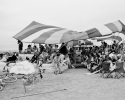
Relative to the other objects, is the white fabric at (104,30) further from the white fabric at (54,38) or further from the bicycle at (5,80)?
the bicycle at (5,80)

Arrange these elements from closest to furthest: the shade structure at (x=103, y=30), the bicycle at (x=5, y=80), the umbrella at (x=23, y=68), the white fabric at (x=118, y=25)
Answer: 1. the umbrella at (x=23, y=68)
2. the bicycle at (x=5, y=80)
3. the shade structure at (x=103, y=30)
4. the white fabric at (x=118, y=25)

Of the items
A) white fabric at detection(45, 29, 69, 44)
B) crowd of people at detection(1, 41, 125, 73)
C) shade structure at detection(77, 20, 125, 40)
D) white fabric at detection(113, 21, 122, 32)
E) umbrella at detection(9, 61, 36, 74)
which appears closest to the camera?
umbrella at detection(9, 61, 36, 74)

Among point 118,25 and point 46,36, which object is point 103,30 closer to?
point 118,25

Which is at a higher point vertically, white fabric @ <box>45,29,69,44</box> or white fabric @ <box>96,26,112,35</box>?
white fabric @ <box>96,26,112,35</box>

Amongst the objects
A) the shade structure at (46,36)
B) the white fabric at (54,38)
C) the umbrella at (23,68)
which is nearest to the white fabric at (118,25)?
the shade structure at (46,36)

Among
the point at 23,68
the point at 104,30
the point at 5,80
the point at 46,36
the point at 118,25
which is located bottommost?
the point at 5,80

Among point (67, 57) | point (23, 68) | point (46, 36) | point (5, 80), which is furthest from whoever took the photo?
point (67, 57)

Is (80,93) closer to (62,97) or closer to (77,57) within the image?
(62,97)

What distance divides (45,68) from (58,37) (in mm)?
3003

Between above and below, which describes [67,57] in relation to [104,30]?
below

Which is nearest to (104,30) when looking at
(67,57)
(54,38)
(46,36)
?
(54,38)

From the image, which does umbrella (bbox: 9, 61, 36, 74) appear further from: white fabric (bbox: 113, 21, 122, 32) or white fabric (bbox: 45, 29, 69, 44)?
white fabric (bbox: 113, 21, 122, 32)

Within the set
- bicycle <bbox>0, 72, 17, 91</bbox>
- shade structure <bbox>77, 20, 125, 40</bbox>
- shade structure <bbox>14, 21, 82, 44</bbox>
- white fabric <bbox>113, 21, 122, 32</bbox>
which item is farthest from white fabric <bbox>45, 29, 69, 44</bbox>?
white fabric <bbox>113, 21, 122, 32</bbox>

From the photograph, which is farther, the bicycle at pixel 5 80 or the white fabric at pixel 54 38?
the white fabric at pixel 54 38
